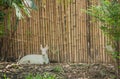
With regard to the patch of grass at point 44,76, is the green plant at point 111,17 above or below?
above

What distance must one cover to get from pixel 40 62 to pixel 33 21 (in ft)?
3.31

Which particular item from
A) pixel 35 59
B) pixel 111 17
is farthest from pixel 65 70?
pixel 111 17

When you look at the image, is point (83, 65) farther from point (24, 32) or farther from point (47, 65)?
point (24, 32)

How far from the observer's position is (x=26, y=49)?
746cm

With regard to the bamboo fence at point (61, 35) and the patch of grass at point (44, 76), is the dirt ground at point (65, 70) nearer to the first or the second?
the patch of grass at point (44, 76)

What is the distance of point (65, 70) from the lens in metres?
6.15

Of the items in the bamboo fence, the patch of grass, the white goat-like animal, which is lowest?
the patch of grass

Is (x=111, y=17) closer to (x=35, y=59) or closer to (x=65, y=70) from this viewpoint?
(x=65, y=70)

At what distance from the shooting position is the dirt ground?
5798 millimetres

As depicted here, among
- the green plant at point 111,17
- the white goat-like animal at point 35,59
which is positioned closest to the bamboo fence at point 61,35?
the white goat-like animal at point 35,59

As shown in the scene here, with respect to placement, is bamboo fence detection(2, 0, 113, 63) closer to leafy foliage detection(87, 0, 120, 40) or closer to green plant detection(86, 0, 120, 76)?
green plant detection(86, 0, 120, 76)

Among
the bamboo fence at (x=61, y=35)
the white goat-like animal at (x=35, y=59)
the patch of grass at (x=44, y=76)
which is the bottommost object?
the patch of grass at (x=44, y=76)

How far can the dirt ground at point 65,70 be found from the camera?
5.80m

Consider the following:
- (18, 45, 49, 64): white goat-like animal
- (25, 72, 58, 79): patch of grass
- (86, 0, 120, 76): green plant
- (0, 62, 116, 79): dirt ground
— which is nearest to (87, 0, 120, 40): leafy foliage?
(86, 0, 120, 76): green plant
